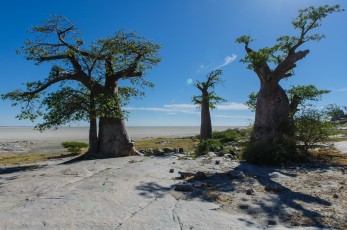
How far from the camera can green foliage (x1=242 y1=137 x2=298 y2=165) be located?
13148 millimetres

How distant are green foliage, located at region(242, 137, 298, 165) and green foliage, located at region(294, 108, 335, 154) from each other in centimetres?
134

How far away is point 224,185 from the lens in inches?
363

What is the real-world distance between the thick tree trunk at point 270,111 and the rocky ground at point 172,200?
19.1ft

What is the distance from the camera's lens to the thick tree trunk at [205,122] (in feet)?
99.2

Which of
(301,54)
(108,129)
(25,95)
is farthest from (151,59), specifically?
(301,54)

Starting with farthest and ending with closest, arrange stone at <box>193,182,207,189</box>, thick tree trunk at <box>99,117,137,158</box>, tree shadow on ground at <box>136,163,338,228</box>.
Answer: thick tree trunk at <box>99,117,137,158</box> → stone at <box>193,182,207,189</box> → tree shadow on ground at <box>136,163,338,228</box>

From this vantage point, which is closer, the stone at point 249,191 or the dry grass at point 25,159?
the stone at point 249,191

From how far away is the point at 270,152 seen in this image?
43.2ft

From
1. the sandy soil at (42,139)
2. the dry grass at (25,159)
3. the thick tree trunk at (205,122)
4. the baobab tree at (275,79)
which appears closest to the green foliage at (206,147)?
the baobab tree at (275,79)

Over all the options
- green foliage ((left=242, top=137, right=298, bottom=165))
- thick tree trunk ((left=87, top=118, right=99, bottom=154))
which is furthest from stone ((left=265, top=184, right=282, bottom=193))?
thick tree trunk ((left=87, top=118, right=99, bottom=154))

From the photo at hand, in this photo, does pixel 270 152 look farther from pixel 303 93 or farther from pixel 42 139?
pixel 42 139

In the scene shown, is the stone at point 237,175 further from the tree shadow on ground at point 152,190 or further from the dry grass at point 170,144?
the dry grass at point 170,144

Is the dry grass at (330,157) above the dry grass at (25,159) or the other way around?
above

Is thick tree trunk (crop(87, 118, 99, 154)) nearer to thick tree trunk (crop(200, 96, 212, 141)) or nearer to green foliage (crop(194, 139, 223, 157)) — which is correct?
green foliage (crop(194, 139, 223, 157))
